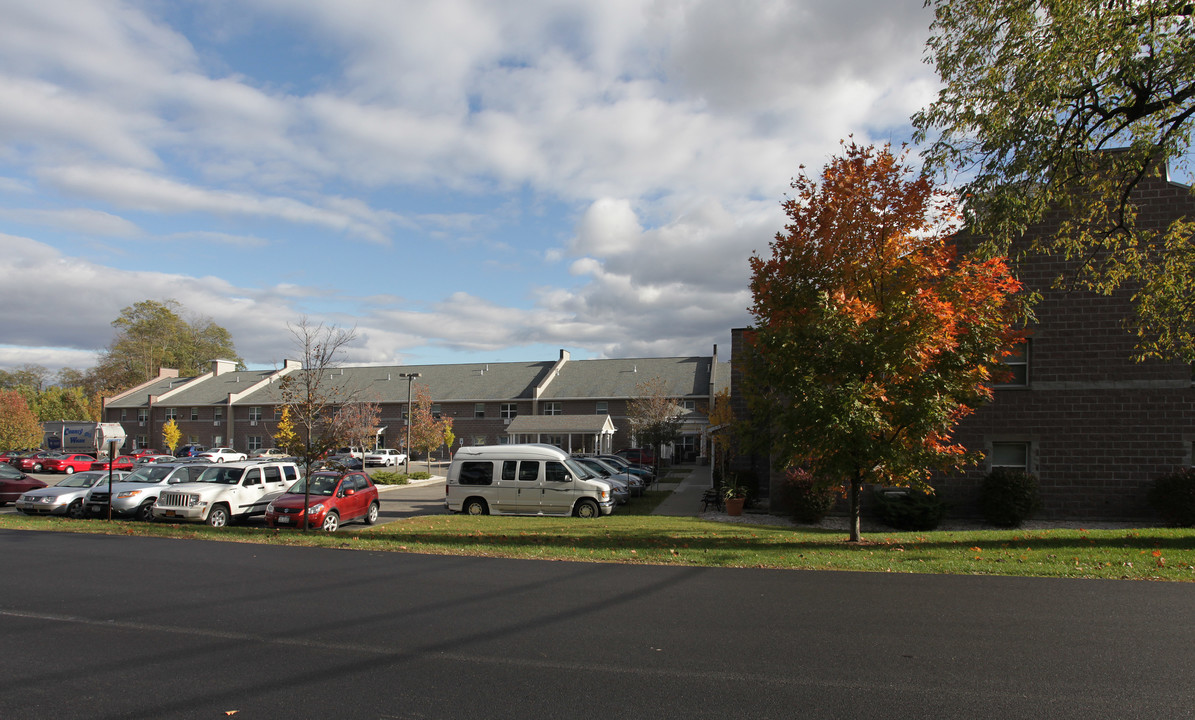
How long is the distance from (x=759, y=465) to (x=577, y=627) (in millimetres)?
23321

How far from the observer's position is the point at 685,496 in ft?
99.1

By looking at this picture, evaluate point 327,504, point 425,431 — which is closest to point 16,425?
point 425,431

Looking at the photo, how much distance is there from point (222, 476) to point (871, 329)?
1772 cm

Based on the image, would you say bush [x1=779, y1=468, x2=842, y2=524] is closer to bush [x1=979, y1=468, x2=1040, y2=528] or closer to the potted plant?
the potted plant

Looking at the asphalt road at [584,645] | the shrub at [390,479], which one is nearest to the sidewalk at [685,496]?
the shrub at [390,479]

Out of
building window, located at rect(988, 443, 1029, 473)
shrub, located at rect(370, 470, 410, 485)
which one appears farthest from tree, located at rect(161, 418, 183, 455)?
building window, located at rect(988, 443, 1029, 473)

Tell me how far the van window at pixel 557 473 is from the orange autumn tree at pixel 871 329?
26.5 ft

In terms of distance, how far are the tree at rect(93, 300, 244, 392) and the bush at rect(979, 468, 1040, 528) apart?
309 ft

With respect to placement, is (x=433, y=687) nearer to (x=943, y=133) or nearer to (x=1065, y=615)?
(x=1065, y=615)

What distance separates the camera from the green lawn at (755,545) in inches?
434

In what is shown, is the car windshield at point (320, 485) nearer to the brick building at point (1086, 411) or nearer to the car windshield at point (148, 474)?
the car windshield at point (148, 474)

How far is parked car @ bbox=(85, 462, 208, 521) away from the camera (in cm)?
2020

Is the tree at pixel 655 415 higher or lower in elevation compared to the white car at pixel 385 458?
higher

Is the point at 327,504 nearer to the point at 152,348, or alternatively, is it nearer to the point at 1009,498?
the point at 1009,498
